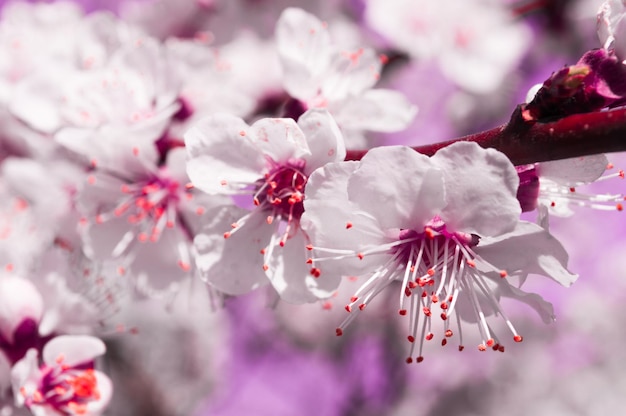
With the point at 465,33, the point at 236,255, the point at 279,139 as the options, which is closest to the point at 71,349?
the point at 236,255

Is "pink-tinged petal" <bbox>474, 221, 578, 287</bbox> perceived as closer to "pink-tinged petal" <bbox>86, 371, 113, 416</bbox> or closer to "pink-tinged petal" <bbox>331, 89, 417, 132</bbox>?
"pink-tinged petal" <bbox>331, 89, 417, 132</bbox>

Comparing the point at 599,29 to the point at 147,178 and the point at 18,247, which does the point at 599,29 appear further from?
the point at 18,247

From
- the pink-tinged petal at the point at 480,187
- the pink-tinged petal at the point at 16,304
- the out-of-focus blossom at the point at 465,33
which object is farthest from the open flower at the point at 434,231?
the out-of-focus blossom at the point at 465,33

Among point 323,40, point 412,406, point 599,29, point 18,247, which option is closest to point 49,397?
point 18,247

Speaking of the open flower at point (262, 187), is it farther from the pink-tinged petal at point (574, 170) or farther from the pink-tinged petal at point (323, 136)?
the pink-tinged petal at point (574, 170)

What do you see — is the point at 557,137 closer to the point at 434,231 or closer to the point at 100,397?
the point at 434,231

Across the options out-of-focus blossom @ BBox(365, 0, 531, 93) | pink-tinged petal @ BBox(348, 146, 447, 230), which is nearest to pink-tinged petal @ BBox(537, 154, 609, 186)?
pink-tinged petal @ BBox(348, 146, 447, 230)
